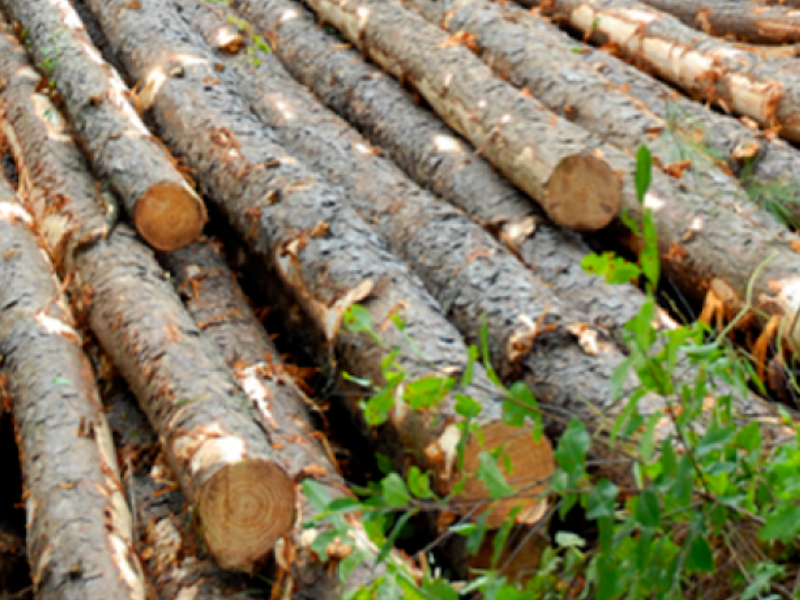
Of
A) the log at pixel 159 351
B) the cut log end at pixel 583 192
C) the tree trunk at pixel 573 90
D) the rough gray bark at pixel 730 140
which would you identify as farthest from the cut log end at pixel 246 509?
the rough gray bark at pixel 730 140

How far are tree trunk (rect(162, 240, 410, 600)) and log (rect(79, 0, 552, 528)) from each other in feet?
0.59

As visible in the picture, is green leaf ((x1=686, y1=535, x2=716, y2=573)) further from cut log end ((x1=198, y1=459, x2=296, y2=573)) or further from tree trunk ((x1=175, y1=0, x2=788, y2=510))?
cut log end ((x1=198, y1=459, x2=296, y2=573))

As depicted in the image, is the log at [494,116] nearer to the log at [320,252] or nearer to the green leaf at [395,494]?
the log at [320,252]

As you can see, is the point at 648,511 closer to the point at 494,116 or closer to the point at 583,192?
the point at 583,192

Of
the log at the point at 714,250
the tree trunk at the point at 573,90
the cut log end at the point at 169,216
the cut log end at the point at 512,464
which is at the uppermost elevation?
the tree trunk at the point at 573,90

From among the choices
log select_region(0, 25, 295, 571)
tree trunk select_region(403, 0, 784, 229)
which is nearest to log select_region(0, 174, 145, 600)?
log select_region(0, 25, 295, 571)

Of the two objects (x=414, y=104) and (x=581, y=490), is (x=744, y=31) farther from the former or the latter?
(x=581, y=490)

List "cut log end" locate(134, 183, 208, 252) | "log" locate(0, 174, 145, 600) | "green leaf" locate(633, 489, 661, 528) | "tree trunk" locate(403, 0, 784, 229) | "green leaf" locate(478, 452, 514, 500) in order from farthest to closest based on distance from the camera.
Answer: "tree trunk" locate(403, 0, 784, 229)
"cut log end" locate(134, 183, 208, 252)
"log" locate(0, 174, 145, 600)
"green leaf" locate(478, 452, 514, 500)
"green leaf" locate(633, 489, 661, 528)

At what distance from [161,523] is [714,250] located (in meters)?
2.05

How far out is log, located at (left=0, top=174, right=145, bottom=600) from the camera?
8.16 ft

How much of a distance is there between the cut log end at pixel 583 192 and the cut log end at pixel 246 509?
1442mm

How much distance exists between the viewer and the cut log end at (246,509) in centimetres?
251

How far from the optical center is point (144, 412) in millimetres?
3064

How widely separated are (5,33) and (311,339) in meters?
2.73
